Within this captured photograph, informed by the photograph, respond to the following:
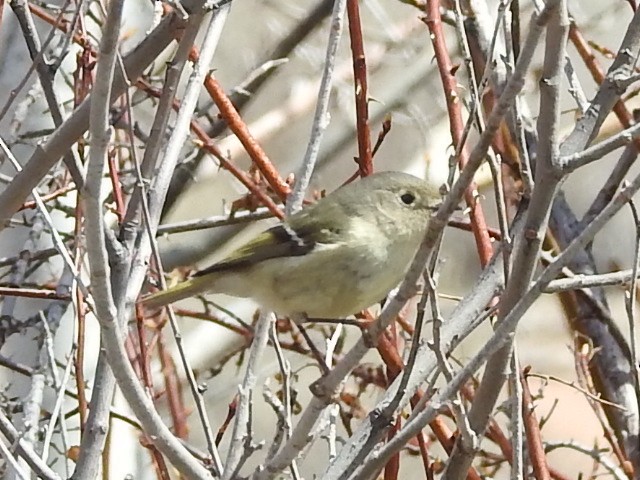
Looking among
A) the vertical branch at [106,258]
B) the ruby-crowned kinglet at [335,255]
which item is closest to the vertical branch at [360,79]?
the ruby-crowned kinglet at [335,255]

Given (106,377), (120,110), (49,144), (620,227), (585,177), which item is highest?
(585,177)

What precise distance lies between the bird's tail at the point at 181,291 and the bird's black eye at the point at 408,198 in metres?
0.46

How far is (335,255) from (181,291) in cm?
34

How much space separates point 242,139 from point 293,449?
0.73m

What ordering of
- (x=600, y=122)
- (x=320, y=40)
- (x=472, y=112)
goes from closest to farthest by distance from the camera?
(x=472, y=112) → (x=600, y=122) → (x=320, y=40)

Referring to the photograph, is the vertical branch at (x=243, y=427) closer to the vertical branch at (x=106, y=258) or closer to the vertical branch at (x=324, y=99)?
the vertical branch at (x=106, y=258)

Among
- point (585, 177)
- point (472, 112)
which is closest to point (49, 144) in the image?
point (472, 112)

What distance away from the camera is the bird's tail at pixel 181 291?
7.03 feet

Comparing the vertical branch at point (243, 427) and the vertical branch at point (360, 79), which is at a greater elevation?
the vertical branch at point (360, 79)

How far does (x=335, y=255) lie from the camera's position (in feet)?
7.63

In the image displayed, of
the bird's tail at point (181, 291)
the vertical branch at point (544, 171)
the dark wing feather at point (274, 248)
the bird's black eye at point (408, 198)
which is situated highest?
the bird's black eye at point (408, 198)

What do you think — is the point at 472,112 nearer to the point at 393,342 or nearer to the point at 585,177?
the point at 393,342

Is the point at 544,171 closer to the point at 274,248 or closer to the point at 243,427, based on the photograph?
the point at 243,427

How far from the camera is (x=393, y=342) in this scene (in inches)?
81.3
